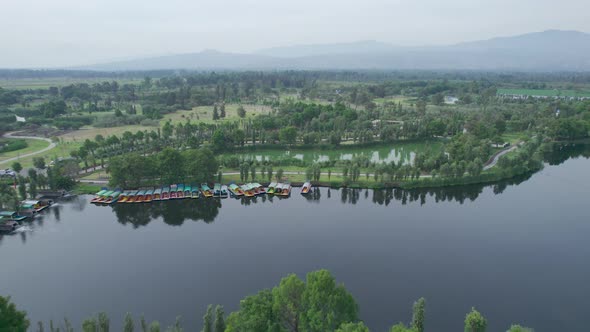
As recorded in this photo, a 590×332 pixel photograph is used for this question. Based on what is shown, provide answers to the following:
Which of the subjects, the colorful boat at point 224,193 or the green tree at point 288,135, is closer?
the colorful boat at point 224,193

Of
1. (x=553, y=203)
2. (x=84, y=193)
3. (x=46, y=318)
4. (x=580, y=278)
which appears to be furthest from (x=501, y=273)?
(x=84, y=193)

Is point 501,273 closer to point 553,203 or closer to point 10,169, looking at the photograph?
point 553,203

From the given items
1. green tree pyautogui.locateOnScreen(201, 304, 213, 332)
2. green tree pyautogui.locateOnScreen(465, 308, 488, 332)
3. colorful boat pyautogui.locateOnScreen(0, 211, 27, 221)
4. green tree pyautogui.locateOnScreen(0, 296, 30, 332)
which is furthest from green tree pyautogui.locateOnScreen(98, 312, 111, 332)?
colorful boat pyautogui.locateOnScreen(0, 211, 27, 221)

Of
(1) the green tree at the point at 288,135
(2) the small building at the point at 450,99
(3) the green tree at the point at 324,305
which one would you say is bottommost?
(3) the green tree at the point at 324,305

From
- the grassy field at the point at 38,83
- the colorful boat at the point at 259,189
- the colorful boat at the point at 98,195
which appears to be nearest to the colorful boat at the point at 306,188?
the colorful boat at the point at 259,189

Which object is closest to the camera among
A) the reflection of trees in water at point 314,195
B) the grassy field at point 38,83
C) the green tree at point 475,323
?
the green tree at point 475,323

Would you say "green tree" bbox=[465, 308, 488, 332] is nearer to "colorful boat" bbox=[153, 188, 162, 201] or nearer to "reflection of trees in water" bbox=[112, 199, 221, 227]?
"reflection of trees in water" bbox=[112, 199, 221, 227]

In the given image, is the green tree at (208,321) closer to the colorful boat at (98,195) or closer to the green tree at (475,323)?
the green tree at (475,323)
